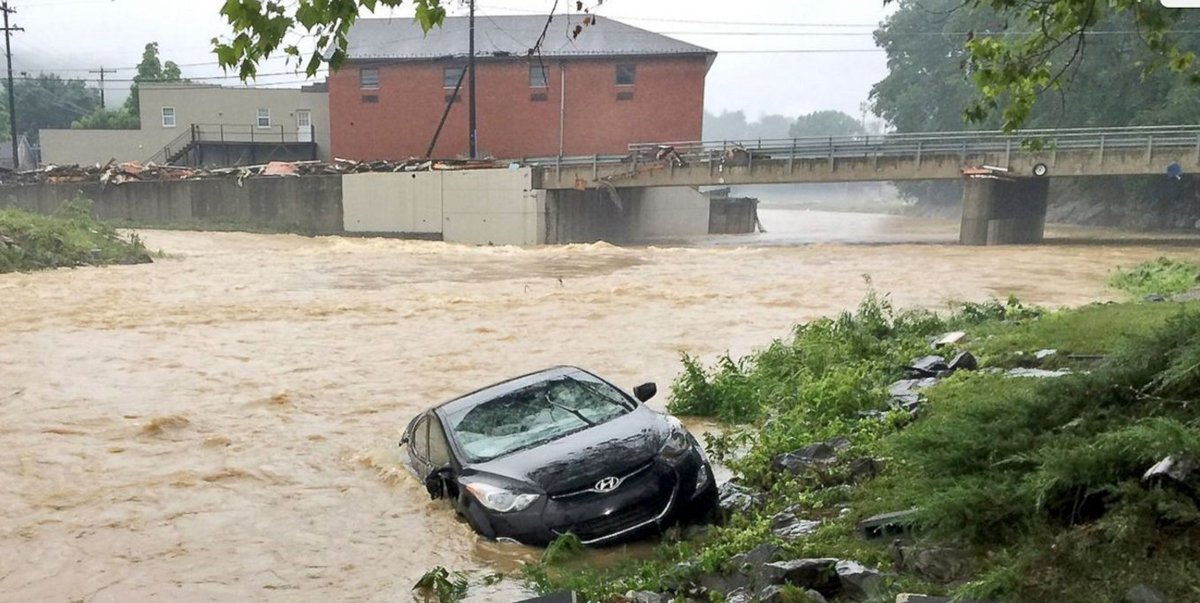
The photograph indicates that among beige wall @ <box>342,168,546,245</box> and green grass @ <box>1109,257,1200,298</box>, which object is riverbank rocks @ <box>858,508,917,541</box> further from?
beige wall @ <box>342,168,546,245</box>

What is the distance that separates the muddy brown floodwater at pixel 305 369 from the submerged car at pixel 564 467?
0.99 feet

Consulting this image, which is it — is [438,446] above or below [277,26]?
below

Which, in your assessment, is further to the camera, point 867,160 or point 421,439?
point 867,160

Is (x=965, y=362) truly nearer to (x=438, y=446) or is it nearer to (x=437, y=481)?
(x=438, y=446)

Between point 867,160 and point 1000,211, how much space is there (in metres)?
5.83

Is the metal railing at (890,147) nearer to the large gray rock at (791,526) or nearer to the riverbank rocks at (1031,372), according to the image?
the riverbank rocks at (1031,372)

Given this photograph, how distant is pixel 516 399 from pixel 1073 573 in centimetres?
507

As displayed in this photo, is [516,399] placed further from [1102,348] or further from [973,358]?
[1102,348]

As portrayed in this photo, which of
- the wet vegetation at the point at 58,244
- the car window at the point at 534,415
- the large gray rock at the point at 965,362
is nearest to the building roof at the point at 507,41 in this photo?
the wet vegetation at the point at 58,244

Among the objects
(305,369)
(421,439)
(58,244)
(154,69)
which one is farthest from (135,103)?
(421,439)

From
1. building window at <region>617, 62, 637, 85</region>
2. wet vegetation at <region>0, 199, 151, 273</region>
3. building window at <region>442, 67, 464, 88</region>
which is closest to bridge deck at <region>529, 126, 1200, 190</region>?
building window at <region>617, 62, 637, 85</region>

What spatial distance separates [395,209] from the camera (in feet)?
155

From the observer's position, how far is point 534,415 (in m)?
8.48

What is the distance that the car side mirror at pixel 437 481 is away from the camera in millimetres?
8094
